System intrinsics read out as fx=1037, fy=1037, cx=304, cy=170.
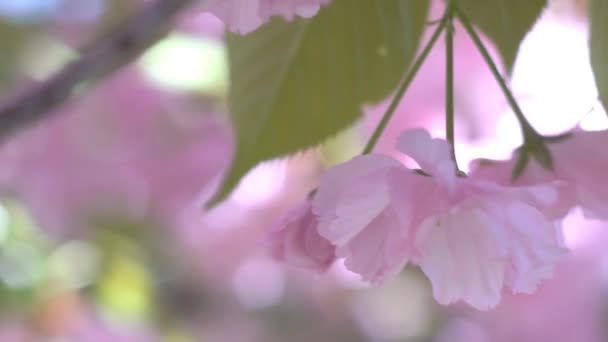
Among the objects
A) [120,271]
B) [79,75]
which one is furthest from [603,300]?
[79,75]

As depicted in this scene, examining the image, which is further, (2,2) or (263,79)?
(2,2)

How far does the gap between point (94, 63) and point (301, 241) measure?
1.00 feet

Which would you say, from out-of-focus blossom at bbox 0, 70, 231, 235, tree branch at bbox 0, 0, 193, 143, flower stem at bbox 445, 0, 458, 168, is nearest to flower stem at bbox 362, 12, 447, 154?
flower stem at bbox 445, 0, 458, 168

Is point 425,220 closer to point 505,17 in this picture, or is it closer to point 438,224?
point 438,224

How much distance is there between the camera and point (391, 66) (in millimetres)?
604

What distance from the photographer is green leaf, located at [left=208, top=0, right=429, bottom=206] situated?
59 centimetres

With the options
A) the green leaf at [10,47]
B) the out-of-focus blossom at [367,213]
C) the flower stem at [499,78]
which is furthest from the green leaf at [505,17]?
the green leaf at [10,47]

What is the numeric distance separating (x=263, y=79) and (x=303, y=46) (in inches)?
1.5

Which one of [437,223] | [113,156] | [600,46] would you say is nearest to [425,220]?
[437,223]

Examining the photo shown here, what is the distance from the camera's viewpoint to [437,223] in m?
0.51

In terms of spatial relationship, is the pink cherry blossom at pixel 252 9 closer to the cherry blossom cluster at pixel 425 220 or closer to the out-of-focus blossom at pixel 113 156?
the cherry blossom cluster at pixel 425 220

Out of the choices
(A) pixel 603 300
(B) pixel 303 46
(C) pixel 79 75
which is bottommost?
(A) pixel 603 300

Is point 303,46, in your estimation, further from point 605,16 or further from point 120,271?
point 120,271

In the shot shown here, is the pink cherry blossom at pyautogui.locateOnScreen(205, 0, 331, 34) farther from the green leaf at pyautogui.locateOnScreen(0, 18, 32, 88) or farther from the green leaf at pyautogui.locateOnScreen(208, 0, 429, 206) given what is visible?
the green leaf at pyautogui.locateOnScreen(0, 18, 32, 88)
